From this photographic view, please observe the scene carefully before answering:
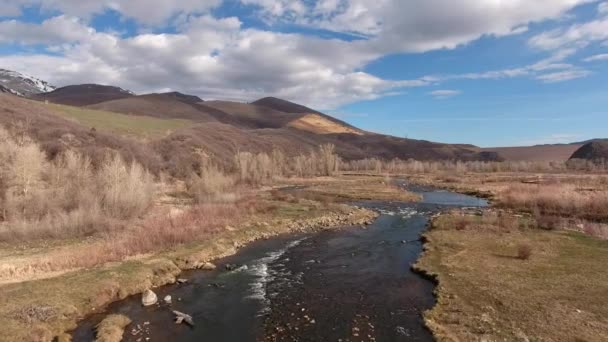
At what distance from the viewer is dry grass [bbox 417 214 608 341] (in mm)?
17953

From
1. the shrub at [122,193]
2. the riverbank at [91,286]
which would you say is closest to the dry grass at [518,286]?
the riverbank at [91,286]

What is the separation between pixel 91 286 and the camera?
24016 mm

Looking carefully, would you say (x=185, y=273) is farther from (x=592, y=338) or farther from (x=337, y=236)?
(x=592, y=338)

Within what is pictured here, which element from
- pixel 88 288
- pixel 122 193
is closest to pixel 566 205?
pixel 122 193

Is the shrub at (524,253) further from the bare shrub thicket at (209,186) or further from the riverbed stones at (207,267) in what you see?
the bare shrub thicket at (209,186)

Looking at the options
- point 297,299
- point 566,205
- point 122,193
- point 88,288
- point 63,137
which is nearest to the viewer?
point 297,299

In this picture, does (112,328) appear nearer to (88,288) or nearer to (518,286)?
(88,288)

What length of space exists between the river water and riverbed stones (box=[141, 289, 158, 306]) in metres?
0.37

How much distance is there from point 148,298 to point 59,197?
28.6 metres

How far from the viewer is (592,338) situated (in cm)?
1661

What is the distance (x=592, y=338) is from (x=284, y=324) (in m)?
12.9

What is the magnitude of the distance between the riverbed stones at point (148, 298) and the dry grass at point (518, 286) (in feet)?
48.7

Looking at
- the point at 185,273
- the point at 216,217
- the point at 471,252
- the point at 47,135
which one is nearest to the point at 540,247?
the point at 471,252

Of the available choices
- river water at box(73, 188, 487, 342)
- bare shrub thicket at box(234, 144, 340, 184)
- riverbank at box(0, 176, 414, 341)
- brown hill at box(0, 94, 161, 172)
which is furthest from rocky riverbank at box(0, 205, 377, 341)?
bare shrub thicket at box(234, 144, 340, 184)
